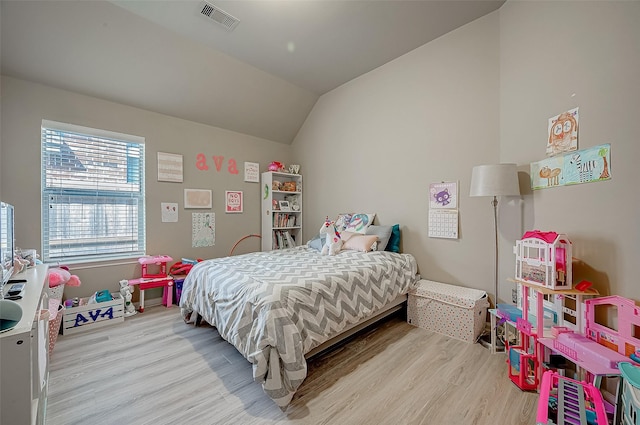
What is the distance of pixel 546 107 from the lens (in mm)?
1965

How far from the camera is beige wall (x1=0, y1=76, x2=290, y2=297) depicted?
246 cm

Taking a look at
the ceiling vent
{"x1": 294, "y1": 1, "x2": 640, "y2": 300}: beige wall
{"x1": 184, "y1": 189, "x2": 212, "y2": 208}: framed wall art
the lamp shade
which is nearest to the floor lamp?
the lamp shade

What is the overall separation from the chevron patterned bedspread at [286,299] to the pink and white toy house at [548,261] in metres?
1.06

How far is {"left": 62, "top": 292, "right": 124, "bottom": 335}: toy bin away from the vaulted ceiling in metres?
2.27

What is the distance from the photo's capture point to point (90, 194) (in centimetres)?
292

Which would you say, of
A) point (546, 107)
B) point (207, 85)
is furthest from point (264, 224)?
point (546, 107)

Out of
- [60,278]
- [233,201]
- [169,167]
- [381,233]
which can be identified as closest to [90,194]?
[169,167]

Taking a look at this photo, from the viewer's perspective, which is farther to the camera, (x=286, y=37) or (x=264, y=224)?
(x=264, y=224)

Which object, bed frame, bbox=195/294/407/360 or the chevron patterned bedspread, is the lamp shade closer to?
the chevron patterned bedspread

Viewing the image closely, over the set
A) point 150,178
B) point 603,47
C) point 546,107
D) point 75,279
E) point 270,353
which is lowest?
point 270,353

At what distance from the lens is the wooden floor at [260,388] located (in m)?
1.43

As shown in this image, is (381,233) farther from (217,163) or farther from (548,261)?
(217,163)

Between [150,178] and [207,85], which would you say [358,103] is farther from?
[150,178]

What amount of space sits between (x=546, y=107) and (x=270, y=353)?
2.68m
